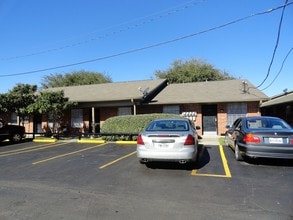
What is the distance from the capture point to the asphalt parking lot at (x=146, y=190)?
4.93 meters

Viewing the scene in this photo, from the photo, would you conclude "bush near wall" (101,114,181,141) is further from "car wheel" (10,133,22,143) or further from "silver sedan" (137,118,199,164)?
"silver sedan" (137,118,199,164)

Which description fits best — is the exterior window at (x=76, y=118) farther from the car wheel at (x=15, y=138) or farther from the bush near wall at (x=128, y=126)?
the bush near wall at (x=128, y=126)

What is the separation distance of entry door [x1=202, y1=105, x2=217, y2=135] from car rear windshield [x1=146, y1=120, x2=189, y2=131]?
11.5 m

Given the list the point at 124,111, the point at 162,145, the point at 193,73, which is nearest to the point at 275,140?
the point at 162,145

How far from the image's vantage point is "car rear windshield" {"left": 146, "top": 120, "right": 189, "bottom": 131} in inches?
350

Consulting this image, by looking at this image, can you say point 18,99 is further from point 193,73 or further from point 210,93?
point 193,73

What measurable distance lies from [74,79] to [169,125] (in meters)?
47.1

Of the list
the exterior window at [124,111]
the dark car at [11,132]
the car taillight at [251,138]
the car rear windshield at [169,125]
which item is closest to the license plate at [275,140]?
the car taillight at [251,138]

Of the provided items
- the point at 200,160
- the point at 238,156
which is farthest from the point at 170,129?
the point at 238,156

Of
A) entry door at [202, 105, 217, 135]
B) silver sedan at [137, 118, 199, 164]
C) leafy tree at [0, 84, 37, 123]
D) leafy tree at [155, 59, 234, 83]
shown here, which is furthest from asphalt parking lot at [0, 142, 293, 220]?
leafy tree at [155, 59, 234, 83]

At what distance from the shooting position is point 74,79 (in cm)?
5372

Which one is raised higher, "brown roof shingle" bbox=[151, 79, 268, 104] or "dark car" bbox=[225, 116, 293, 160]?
"brown roof shingle" bbox=[151, 79, 268, 104]

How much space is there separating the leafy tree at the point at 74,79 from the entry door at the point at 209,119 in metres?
35.5

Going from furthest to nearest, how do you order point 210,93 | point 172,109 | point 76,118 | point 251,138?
1. point 76,118
2. point 210,93
3. point 172,109
4. point 251,138
